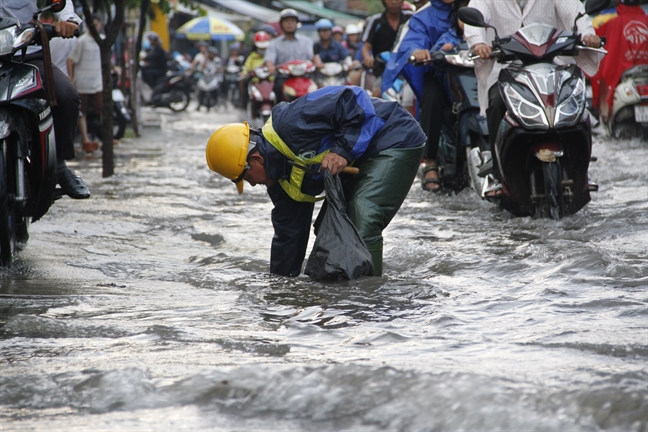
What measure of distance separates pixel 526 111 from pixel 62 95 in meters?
2.79

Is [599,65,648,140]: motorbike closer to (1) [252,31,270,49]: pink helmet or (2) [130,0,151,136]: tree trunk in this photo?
(2) [130,0,151,136]: tree trunk

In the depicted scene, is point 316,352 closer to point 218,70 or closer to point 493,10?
point 493,10

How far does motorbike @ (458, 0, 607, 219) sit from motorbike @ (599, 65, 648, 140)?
16.4 ft

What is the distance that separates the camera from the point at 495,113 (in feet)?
20.9

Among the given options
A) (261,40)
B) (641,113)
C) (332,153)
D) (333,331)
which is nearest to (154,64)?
(261,40)

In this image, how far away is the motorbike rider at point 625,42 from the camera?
11.3m

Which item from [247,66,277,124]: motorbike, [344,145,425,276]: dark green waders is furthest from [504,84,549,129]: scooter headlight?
[247,66,277,124]: motorbike

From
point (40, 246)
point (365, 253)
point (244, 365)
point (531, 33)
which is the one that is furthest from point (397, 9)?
point (244, 365)

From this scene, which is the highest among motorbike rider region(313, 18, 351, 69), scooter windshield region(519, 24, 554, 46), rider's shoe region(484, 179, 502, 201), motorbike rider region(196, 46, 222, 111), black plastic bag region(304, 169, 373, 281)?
scooter windshield region(519, 24, 554, 46)

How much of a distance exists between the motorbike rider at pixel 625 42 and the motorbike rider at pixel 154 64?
52.8 ft

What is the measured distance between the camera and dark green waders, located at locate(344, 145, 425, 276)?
466 centimetres

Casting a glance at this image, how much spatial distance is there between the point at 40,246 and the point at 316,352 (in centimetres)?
305

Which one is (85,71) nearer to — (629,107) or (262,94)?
(262,94)

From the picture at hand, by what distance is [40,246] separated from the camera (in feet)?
19.0
